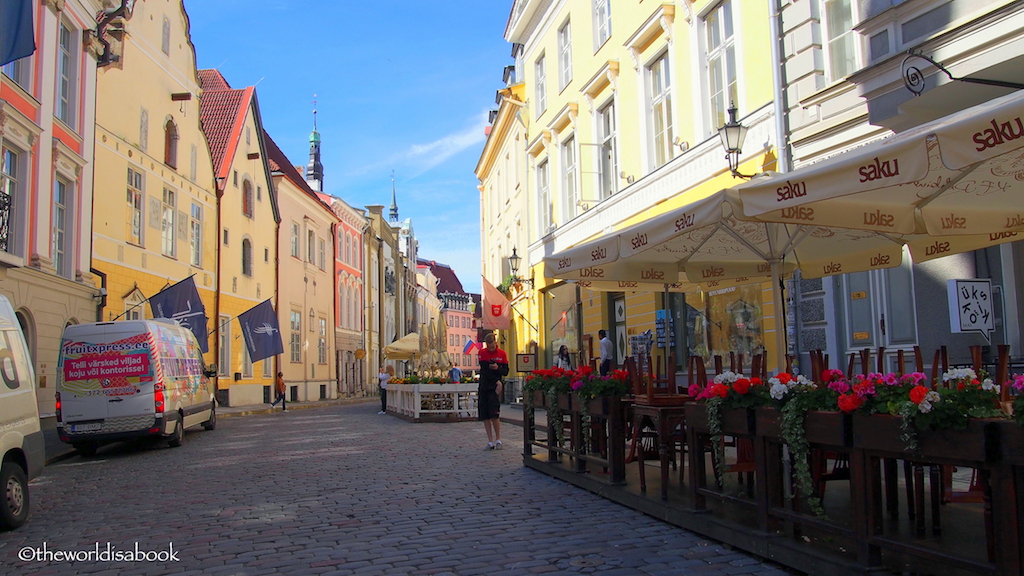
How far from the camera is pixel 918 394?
4.05 meters

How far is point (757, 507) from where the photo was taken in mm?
5352

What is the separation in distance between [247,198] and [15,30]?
22.0 metres

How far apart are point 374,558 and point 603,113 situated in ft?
55.4

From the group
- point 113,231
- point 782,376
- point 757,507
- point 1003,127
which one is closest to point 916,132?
point 1003,127

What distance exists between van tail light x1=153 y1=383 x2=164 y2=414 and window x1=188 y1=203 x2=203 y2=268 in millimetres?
14951

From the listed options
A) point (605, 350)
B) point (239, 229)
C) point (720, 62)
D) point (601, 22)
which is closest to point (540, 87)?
point (601, 22)

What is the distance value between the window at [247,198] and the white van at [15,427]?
2661 centimetres

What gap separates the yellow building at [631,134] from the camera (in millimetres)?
13672

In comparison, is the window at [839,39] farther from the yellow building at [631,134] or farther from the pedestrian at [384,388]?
the pedestrian at [384,388]

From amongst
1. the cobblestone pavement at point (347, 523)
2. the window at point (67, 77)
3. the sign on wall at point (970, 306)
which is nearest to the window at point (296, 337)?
the window at point (67, 77)

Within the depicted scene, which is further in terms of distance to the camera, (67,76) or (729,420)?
(67,76)

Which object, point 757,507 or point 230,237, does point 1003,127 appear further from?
point 230,237

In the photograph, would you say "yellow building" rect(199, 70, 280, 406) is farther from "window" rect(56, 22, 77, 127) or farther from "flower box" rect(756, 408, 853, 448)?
"flower box" rect(756, 408, 853, 448)

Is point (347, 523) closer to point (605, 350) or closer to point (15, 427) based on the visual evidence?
point (15, 427)
